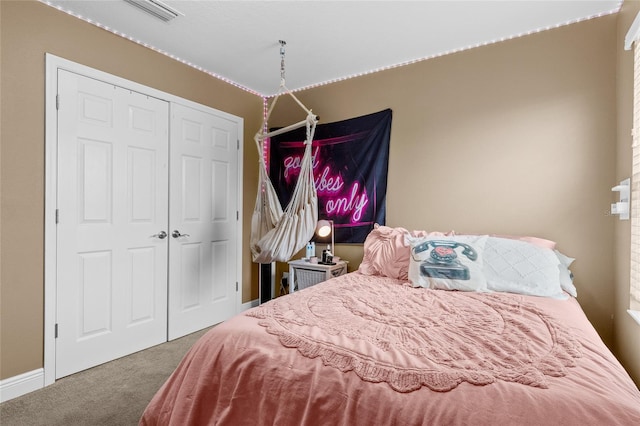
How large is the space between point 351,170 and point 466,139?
1036 millimetres

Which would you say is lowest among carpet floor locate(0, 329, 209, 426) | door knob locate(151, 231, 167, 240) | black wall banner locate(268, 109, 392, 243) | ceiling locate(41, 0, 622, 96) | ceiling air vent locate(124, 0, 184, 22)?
carpet floor locate(0, 329, 209, 426)

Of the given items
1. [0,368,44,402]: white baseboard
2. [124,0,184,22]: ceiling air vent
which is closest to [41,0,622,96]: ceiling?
[124,0,184,22]: ceiling air vent

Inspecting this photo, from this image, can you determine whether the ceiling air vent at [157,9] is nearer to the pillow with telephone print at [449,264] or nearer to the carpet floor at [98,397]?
the pillow with telephone print at [449,264]

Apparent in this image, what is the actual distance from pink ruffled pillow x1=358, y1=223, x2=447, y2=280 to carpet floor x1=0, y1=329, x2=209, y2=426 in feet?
5.36

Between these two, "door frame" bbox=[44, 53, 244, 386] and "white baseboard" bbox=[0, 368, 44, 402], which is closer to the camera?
"white baseboard" bbox=[0, 368, 44, 402]

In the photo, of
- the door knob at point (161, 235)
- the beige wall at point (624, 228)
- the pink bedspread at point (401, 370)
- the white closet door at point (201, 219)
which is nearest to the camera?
the pink bedspread at point (401, 370)

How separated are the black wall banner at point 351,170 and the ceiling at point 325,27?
0.58 m

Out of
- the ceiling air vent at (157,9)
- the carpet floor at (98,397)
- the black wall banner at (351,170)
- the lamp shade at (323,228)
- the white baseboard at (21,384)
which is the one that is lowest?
the carpet floor at (98,397)

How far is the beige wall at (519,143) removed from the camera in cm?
227

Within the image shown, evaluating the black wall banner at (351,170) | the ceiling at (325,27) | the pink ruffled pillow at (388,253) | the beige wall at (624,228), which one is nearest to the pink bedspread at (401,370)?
the beige wall at (624,228)

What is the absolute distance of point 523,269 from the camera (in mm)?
2014

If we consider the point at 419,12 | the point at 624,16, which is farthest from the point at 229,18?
the point at 624,16

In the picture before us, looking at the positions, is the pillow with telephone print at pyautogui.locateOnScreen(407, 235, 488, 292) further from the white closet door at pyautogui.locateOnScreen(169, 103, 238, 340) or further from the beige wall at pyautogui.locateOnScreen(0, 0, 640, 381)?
the white closet door at pyautogui.locateOnScreen(169, 103, 238, 340)

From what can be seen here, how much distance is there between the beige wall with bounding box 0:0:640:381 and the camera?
6.72 ft
